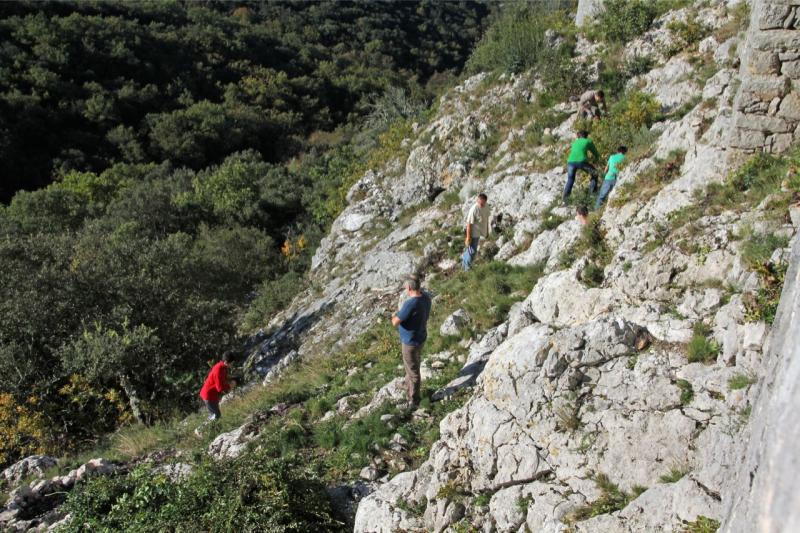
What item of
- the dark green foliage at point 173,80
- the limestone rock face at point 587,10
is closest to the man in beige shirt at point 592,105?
the limestone rock face at point 587,10

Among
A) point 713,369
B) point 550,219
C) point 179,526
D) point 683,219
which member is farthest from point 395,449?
point 550,219

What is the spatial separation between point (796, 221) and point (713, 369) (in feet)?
6.71

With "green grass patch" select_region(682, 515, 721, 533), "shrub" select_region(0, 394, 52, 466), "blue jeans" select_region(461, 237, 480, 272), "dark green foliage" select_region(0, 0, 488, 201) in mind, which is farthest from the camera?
"dark green foliage" select_region(0, 0, 488, 201)

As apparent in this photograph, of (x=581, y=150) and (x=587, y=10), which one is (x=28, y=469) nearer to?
Answer: (x=581, y=150)

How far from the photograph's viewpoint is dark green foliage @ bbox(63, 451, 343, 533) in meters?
5.71

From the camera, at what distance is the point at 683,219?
7.21m

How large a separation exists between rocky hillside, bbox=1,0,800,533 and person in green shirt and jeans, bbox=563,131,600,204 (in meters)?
0.39

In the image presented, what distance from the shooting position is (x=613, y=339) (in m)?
5.61

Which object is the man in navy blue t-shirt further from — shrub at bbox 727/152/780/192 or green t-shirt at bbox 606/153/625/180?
green t-shirt at bbox 606/153/625/180

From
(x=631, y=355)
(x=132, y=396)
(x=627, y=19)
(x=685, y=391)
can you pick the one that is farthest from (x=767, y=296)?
(x=627, y=19)

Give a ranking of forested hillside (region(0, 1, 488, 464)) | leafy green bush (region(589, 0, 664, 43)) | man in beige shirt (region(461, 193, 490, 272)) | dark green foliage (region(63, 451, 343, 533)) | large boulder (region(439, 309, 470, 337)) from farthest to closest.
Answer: leafy green bush (region(589, 0, 664, 43)) < forested hillside (region(0, 1, 488, 464)) < man in beige shirt (region(461, 193, 490, 272)) < large boulder (region(439, 309, 470, 337)) < dark green foliage (region(63, 451, 343, 533))

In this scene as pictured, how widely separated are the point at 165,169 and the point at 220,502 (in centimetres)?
3384

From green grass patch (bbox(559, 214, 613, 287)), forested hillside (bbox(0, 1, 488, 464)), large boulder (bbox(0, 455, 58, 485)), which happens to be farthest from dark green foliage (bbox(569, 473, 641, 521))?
forested hillside (bbox(0, 1, 488, 464))

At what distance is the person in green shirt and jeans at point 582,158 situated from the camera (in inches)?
419
